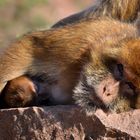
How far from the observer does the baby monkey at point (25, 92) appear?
4.34m

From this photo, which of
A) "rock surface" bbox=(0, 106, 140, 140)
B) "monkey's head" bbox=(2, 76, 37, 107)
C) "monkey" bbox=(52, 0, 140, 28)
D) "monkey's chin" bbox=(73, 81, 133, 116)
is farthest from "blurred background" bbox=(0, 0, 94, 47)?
"monkey's chin" bbox=(73, 81, 133, 116)

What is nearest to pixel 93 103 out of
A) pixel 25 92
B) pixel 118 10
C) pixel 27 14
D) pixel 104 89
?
pixel 104 89

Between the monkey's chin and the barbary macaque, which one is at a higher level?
the barbary macaque

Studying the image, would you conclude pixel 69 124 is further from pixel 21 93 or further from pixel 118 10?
pixel 118 10

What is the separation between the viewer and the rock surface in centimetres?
385

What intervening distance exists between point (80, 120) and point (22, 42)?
0.77m

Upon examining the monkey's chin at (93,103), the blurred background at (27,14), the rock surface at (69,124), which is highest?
the monkey's chin at (93,103)

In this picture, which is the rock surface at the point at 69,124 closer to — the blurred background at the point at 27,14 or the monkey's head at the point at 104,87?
the monkey's head at the point at 104,87

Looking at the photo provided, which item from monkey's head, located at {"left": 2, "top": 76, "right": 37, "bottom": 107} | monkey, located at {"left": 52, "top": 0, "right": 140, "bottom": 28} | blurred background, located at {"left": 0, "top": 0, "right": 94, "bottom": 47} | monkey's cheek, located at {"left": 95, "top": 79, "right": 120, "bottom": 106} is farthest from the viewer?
blurred background, located at {"left": 0, "top": 0, "right": 94, "bottom": 47}

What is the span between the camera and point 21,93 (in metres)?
4.34

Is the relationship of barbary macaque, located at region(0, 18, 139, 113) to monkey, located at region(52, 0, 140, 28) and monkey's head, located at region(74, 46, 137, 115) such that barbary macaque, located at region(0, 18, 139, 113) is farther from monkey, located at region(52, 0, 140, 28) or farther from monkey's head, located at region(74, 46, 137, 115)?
monkey, located at region(52, 0, 140, 28)

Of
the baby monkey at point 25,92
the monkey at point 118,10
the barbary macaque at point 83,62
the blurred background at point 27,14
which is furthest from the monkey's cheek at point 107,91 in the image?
the blurred background at point 27,14

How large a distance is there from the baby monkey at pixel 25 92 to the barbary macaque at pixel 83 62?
0.04 metres

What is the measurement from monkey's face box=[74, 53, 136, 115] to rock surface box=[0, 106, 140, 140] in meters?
0.05
